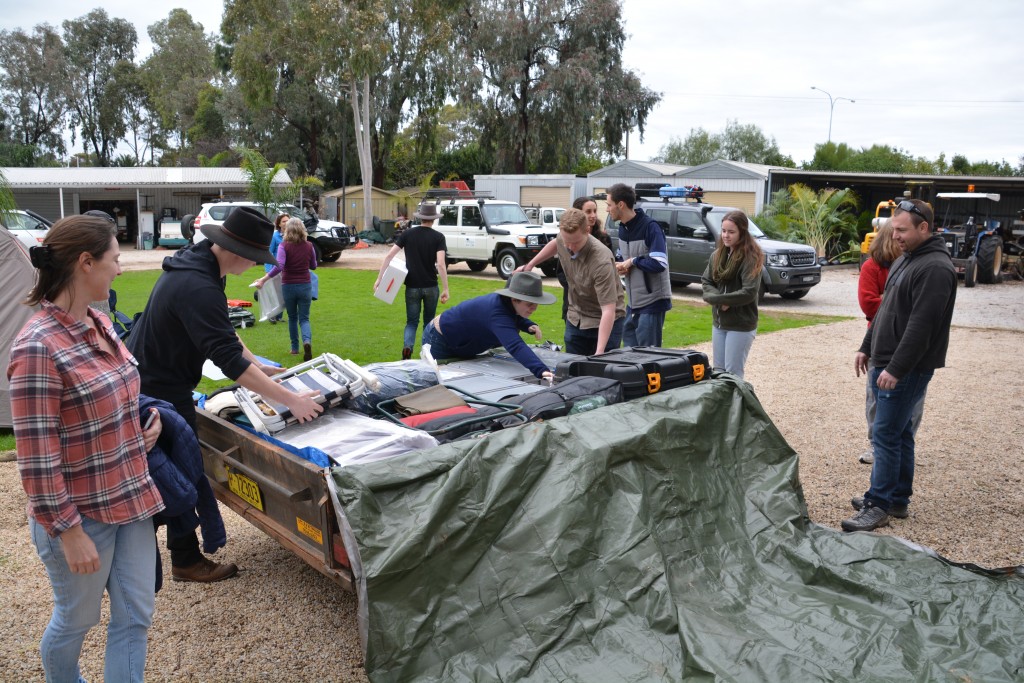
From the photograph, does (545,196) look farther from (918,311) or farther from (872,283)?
(918,311)

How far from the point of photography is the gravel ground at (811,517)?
136 inches

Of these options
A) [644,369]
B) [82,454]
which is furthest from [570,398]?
[82,454]

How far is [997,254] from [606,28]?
22857 millimetres

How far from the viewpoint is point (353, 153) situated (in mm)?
46812

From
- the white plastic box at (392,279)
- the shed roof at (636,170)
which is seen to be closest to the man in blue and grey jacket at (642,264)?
the white plastic box at (392,279)

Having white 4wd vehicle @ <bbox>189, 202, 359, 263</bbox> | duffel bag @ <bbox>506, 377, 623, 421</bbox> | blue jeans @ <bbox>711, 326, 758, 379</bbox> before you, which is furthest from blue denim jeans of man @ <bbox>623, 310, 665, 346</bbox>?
white 4wd vehicle @ <bbox>189, 202, 359, 263</bbox>

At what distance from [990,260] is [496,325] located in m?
19.4

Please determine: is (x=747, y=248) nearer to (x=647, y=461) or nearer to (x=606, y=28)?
(x=647, y=461)

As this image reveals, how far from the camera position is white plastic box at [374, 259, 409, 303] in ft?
27.7

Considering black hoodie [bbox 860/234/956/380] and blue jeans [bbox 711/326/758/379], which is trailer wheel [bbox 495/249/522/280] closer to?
blue jeans [bbox 711/326/758/379]

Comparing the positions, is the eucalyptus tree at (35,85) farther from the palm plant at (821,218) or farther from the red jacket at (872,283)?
the red jacket at (872,283)

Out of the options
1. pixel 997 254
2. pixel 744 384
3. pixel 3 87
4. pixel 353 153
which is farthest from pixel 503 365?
pixel 3 87

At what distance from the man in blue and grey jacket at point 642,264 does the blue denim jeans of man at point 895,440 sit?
194cm

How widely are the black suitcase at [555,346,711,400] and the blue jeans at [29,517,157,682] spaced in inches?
93.5
